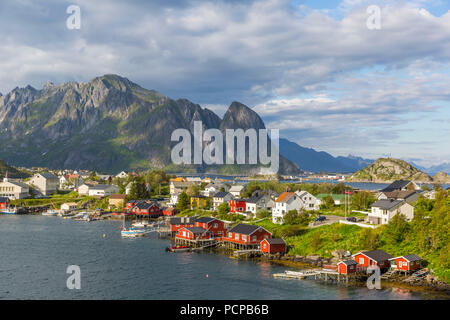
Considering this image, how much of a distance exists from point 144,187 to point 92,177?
213ft

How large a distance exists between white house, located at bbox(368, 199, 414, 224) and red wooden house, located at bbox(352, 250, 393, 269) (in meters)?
14.6

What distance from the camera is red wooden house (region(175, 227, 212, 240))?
259 feet

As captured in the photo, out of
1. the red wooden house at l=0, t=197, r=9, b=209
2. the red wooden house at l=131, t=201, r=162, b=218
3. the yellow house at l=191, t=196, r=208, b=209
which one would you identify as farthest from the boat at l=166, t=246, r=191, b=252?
the red wooden house at l=0, t=197, r=9, b=209

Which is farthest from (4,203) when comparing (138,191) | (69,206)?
(138,191)

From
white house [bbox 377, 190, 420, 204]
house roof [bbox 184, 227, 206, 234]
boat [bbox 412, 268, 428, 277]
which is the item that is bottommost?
boat [bbox 412, 268, 428, 277]

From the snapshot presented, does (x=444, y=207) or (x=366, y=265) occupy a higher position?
(x=444, y=207)

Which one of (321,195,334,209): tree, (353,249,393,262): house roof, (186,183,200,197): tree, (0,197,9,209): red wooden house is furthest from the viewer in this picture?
(0,197,9,209): red wooden house

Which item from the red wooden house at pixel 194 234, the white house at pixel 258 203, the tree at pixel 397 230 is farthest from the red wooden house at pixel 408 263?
the white house at pixel 258 203

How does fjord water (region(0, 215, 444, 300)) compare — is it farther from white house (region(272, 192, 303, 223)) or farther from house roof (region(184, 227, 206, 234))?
white house (region(272, 192, 303, 223))

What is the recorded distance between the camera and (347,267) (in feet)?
175

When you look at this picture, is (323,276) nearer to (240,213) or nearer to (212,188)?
(240,213)

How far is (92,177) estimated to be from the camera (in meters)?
198
